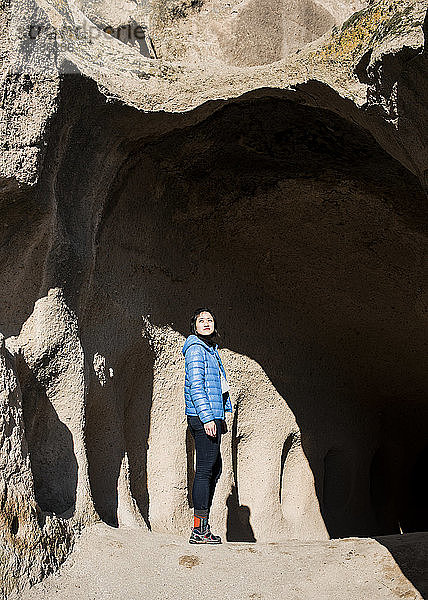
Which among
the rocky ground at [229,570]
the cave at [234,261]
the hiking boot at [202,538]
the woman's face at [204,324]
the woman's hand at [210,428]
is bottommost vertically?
the rocky ground at [229,570]

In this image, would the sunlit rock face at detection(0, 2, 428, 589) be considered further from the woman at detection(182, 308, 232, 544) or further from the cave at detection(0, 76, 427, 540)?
the woman at detection(182, 308, 232, 544)

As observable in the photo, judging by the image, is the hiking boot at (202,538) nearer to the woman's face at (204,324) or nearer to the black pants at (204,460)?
the black pants at (204,460)

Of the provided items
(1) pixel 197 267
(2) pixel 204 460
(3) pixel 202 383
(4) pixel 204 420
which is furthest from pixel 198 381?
(1) pixel 197 267

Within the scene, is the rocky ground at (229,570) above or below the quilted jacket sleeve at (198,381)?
below

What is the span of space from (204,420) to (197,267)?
3.05 feet

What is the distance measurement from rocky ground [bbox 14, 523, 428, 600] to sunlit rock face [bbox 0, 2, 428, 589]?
92 millimetres

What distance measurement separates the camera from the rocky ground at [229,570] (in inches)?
68.7

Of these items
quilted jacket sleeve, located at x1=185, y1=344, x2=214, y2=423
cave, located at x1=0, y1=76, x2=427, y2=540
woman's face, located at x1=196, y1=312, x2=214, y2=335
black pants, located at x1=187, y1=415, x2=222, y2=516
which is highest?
cave, located at x1=0, y1=76, x2=427, y2=540

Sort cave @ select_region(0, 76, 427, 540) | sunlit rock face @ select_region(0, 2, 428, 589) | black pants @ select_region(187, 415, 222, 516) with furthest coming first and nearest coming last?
cave @ select_region(0, 76, 427, 540) → black pants @ select_region(187, 415, 222, 516) → sunlit rock face @ select_region(0, 2, 428, 589)

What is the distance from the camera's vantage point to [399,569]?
191 centimetres

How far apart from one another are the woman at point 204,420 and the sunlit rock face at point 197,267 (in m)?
0.32

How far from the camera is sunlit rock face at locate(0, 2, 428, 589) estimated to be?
2027mm

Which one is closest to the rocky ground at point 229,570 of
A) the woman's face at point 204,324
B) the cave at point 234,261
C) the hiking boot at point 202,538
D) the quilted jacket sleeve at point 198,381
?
the hiking boot at point 202,538

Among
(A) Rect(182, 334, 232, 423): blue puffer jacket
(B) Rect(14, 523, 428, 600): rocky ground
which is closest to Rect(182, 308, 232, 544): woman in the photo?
(A) Rect(182, 334, 232, 423): blue puffer jacket
